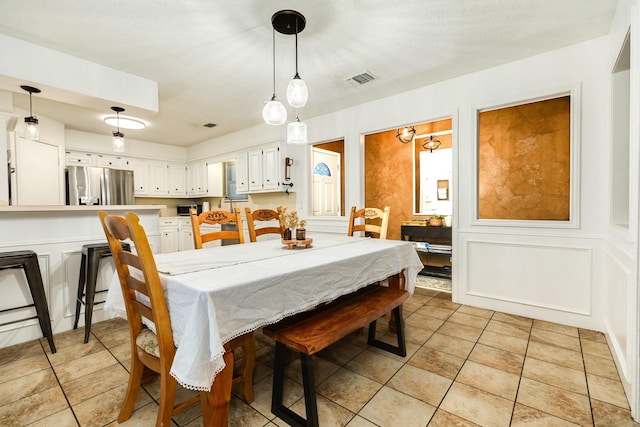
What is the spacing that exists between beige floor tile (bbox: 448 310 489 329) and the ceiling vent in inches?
102

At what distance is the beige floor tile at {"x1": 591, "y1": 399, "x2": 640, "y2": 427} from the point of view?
4.67 ft

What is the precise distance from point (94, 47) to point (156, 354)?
2.65 meters

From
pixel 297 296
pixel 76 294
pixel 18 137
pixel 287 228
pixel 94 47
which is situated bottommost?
pixel 76 294

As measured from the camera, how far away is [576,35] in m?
2.39

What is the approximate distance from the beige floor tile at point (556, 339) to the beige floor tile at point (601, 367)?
0.15 metres

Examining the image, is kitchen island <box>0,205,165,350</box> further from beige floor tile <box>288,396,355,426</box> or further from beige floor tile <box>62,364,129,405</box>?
beige floor tile <box>288,396,355,426</box>

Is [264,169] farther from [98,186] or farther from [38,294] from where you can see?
[38,294]

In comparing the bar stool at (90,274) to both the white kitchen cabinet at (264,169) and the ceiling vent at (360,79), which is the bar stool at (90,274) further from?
the ceiling vent at (360,79)

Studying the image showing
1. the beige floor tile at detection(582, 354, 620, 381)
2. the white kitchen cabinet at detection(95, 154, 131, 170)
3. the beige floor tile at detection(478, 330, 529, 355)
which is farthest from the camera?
the white kitchen cabinet at detection(95, 154, 131, 170)

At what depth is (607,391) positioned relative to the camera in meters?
1.67

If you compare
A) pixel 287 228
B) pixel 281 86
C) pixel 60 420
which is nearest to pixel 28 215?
pixel 60 420

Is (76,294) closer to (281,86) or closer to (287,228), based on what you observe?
(287,228)

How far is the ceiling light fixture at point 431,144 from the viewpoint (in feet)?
16.4

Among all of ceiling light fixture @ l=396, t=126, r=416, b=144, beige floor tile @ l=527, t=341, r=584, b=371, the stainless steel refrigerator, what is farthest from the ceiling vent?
the stainless steel refrigerator
